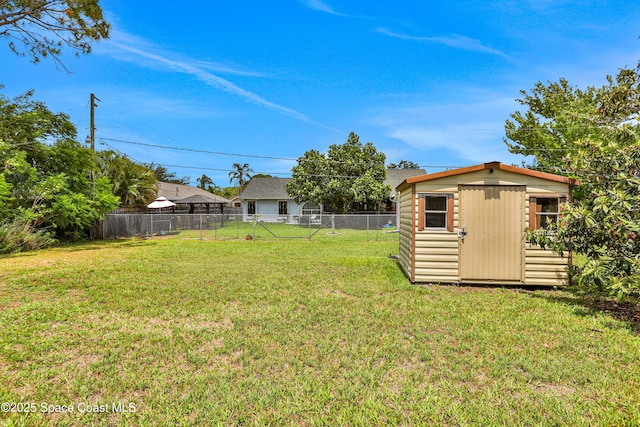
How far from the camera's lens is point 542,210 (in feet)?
21.5

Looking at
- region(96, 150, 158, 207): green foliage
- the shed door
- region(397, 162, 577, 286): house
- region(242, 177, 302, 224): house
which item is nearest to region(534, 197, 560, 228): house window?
region(397, 162, 577, 286): house

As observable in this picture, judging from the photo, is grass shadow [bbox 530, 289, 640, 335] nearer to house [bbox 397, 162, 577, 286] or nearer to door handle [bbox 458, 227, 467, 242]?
house [bbox 397, 162, 577, 286]

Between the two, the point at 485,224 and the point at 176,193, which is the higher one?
the point at 176,193

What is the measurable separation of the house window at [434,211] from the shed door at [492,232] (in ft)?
1.26

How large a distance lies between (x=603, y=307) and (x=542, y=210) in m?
2.12

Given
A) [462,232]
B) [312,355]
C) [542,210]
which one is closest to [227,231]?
[462,232]

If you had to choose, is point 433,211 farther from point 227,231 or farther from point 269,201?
point 269,201

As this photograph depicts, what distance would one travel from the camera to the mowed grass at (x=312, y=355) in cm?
247

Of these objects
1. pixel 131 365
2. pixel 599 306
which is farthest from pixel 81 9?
pixel 599 306

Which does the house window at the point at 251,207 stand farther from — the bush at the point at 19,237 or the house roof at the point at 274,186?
the bush at the point at 19,237

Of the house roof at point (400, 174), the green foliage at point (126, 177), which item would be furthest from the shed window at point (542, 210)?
the house roof at point (400, 174)

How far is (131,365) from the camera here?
10.5 feet

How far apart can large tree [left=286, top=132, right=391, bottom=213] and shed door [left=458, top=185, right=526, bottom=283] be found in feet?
52.0

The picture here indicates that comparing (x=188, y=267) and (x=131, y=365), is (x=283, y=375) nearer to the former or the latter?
(x=131, y=365)
